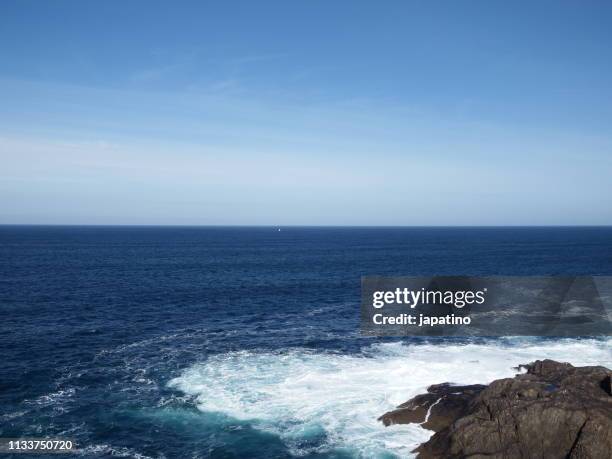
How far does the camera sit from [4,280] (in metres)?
92.0

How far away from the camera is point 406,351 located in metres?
50.9

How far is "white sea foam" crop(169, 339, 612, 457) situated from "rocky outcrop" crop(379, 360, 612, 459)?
253 cm

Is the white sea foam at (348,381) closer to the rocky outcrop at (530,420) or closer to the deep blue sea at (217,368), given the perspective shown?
the deep blue sea at (217,368)

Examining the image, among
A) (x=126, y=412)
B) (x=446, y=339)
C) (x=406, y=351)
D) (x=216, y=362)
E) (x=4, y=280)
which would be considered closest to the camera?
(x=126, y=412)

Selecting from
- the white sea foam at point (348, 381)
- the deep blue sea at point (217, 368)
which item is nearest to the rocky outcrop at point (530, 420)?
the white sea foam at point (348, 381)

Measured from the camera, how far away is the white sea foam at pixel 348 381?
32531 millimetres

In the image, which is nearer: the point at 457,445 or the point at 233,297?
the point at 457,445

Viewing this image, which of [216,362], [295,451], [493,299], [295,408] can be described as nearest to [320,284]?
[493,299]

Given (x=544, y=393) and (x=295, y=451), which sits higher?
(x=544, y=393)

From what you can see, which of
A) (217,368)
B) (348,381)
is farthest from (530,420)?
(217,368)

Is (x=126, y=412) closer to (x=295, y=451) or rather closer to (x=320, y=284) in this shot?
(x=295, y=451)

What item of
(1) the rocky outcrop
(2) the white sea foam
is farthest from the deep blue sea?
(1) the rocky outcrop

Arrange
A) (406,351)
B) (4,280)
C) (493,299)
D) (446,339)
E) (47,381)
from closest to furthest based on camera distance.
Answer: (47,381), (406,351), (446,339), (493,299), (4,280)

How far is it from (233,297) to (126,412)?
4397 cm
